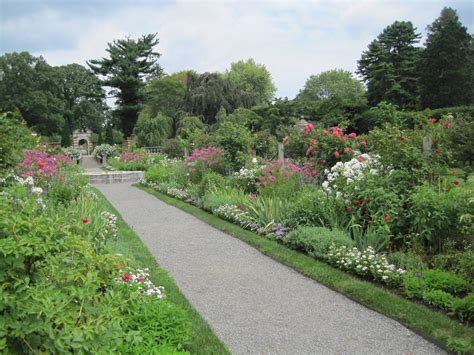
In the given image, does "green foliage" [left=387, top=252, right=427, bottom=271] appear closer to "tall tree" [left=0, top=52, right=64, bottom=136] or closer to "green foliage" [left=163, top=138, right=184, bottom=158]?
"green foliage" [left=163, top=138, right=184, bottom=158]

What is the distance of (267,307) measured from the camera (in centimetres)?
413

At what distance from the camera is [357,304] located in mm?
4117

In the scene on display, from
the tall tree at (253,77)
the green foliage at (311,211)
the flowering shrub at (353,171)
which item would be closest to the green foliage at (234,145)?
the green foliage at (311,211)

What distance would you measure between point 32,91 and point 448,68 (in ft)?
134

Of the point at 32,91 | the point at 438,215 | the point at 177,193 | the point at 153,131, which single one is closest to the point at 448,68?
the point at 153,131

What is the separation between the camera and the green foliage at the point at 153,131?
30.1 metres

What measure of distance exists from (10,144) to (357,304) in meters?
6.05

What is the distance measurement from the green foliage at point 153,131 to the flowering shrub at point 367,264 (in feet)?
84.0

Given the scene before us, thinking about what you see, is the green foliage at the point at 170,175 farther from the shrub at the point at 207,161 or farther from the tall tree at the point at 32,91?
the tall tree at the point at 32,91

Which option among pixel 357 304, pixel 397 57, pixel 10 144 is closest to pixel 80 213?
pixel 10 144

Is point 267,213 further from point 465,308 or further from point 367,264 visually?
point 465,308

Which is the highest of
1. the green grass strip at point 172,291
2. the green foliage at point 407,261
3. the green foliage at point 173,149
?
the green foliage at point 173,149

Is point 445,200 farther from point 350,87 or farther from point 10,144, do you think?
point 350,87

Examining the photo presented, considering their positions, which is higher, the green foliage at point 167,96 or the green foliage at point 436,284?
the green foliage at point 167,96
